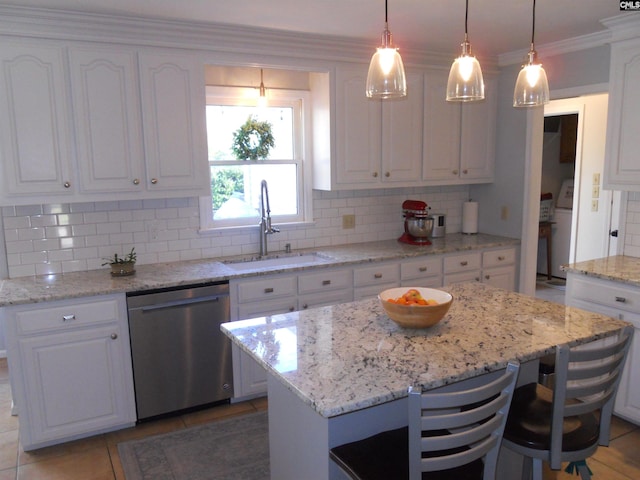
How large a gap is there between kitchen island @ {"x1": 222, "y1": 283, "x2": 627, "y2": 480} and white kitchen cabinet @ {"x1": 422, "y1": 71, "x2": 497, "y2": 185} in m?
2.07

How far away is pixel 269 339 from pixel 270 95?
2433mm

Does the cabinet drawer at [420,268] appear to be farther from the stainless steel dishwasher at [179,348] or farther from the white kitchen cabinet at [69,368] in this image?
the white kitchen cabinet at [69,368]

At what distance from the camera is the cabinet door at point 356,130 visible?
3.80m

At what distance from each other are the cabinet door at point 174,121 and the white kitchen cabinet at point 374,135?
1.02 metres

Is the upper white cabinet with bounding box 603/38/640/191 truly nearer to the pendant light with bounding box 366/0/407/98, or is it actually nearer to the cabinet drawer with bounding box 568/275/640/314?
the cabinet drawer with bounding box 568/275/640/314

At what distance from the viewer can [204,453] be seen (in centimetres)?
284

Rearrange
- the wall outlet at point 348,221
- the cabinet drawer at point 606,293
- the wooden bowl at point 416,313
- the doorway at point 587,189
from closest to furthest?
the wooden bowl at point 416,313 < the cabinet drawer at point 606,293 < the wall outlet at point 348,221 < the doorway at point 587,189

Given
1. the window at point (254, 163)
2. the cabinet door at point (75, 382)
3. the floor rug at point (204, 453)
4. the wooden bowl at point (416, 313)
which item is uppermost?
the window at point (254, 163)

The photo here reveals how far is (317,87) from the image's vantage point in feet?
12.8

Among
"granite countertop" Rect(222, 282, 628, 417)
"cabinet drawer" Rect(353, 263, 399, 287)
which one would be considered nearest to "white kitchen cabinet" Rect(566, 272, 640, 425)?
"granite countertop" Rect(222, 282, 628, 417)

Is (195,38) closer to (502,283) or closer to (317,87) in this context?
(317,87)

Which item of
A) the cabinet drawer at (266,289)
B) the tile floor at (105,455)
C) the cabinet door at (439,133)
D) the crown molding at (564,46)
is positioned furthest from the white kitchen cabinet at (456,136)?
the tile floor at (105,455)

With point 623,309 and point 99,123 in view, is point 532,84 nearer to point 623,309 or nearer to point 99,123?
point 623,309

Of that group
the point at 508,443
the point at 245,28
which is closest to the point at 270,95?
the point at 245,28
